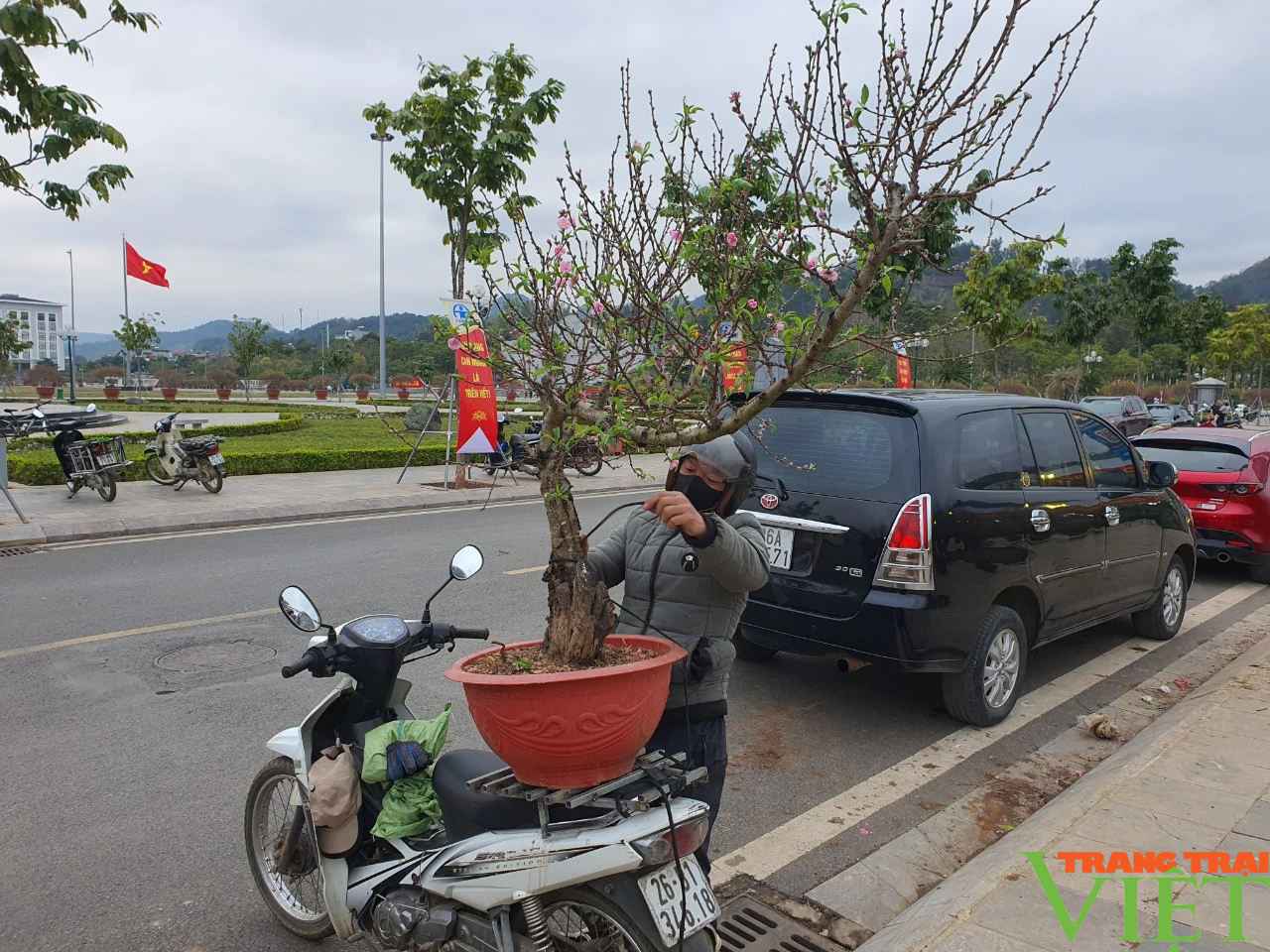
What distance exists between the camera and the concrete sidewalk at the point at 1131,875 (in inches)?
107

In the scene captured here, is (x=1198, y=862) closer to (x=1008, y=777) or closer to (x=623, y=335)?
(x=1008, y=777)

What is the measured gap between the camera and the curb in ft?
31.5

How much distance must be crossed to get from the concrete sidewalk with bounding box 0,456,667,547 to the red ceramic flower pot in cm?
Result: 715

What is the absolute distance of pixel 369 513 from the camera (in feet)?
39.1

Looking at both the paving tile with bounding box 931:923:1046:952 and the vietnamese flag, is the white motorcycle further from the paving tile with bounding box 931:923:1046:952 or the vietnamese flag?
the vietnamese flag

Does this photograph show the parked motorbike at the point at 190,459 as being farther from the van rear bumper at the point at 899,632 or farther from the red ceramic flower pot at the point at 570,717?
the red ceramic flower pot at the point at 570,717

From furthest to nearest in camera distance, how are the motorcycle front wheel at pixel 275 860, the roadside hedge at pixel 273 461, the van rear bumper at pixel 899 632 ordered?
1. the roadside hedge at pixel 273 461
2. the van rear bumper at pixel 899 632
3. the motorcycle front wheel at pixel 275 860

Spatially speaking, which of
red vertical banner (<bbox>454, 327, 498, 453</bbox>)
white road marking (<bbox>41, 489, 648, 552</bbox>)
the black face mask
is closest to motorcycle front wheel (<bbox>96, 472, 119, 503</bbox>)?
white road marking (<bbox>41, 489, 648, 552</bbox>)

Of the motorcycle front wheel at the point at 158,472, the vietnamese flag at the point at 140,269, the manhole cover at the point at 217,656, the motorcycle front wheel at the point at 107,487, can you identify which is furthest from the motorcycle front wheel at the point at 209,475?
the vietnamese flag at the point at 140,269

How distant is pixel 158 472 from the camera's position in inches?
534

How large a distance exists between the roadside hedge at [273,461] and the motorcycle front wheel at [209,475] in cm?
155

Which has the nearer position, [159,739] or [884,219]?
[884,219]

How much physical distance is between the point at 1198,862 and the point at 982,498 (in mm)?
1897

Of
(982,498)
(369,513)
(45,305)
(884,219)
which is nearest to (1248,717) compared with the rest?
(982,498)
